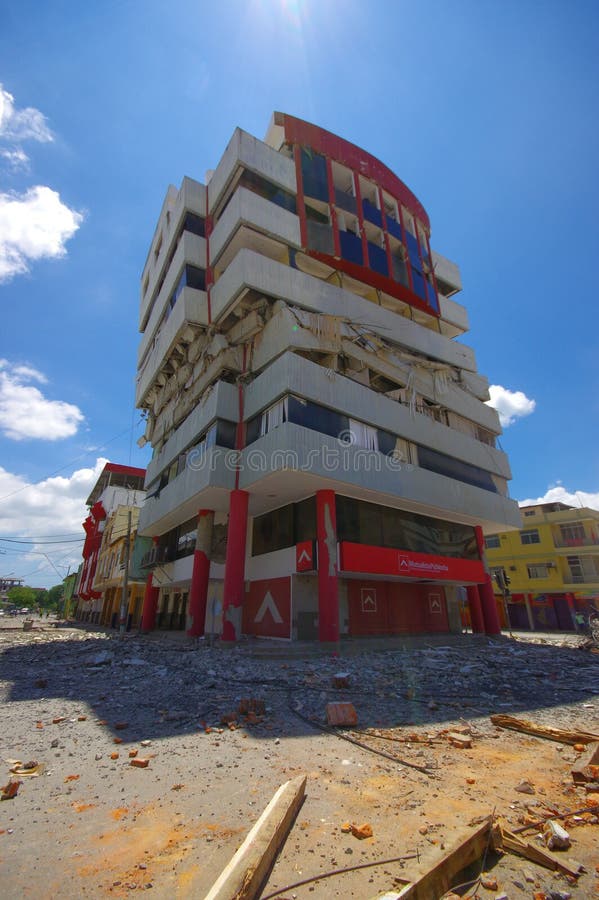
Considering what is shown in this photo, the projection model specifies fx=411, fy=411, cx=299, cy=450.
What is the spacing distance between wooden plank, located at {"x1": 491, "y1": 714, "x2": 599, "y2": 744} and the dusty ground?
224 millimetres

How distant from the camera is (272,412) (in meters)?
18.1

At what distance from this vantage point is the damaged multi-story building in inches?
698

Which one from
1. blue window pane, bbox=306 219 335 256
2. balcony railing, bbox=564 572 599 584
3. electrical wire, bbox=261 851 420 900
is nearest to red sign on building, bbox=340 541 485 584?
electrical wire, bbox=261 851 420 900

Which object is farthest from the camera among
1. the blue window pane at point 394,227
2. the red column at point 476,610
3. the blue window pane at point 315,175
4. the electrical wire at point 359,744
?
the blue window pane at point 394,227

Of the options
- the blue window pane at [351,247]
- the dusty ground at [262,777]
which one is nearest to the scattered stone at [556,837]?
the dusty ground at [262,777]

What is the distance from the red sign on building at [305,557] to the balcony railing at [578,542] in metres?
32.3

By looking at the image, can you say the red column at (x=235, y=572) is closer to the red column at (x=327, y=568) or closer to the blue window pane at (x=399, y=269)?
the red column at (x=327, y=568)

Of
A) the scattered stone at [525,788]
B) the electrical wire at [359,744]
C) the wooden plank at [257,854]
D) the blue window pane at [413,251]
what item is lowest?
the electrical wire at [359,744]

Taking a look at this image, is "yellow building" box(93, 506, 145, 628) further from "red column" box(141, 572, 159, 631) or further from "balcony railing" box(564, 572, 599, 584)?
"balcony railing" box(564, 572, 599, 584)

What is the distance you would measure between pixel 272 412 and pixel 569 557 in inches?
1352

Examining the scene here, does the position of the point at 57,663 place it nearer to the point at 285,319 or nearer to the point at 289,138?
the point at 285,319

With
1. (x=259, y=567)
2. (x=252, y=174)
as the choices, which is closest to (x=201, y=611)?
(x=259, y=567)

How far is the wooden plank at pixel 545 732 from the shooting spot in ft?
19.8

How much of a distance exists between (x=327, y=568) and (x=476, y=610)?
1397cm
